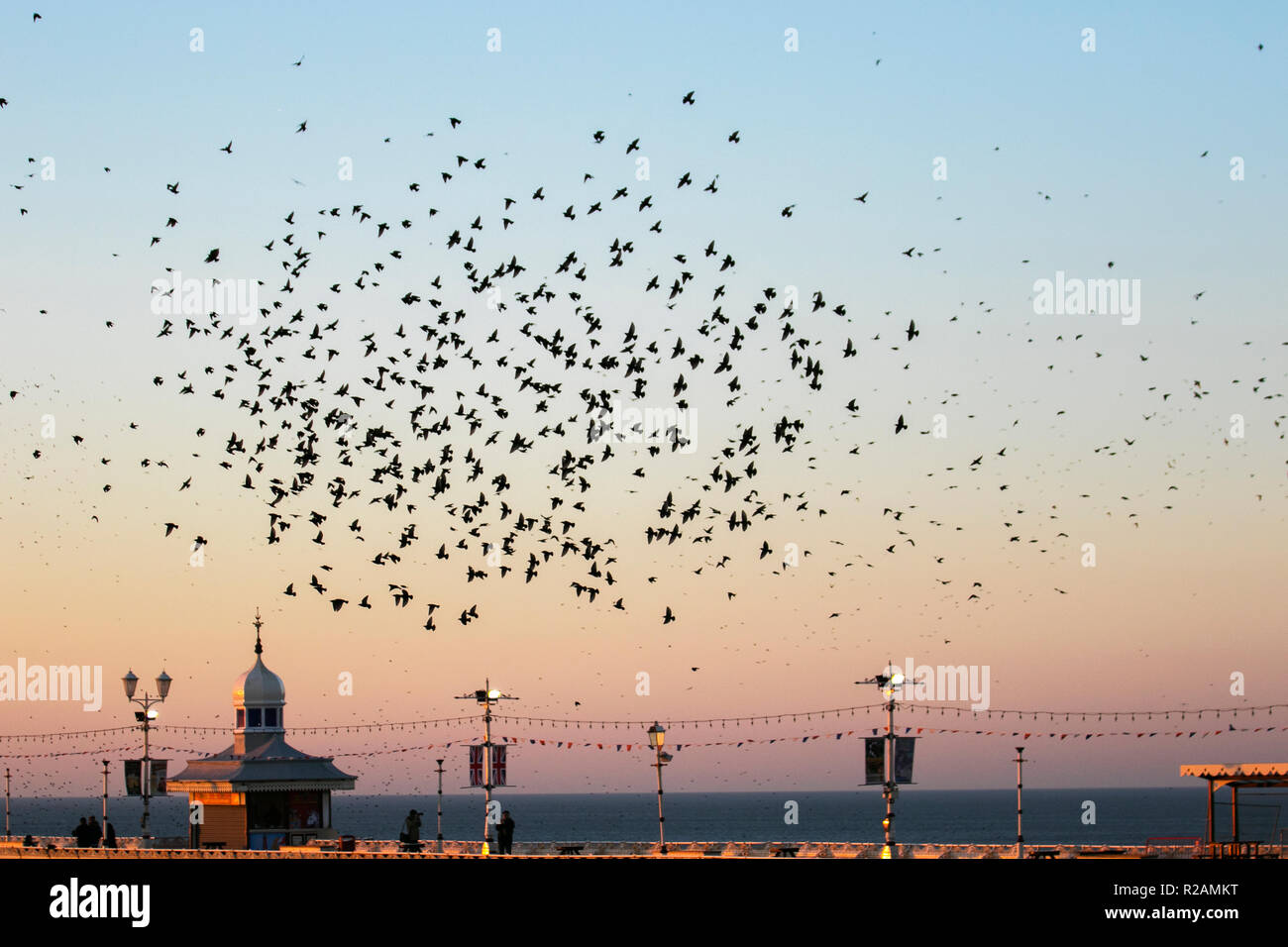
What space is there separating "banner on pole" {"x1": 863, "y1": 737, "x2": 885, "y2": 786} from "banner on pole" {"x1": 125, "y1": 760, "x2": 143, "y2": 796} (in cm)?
3056

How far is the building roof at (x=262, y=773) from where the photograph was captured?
2790 inches

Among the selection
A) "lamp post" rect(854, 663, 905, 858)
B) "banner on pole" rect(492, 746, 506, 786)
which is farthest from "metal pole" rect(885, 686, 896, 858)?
"banner on pole" rect(492, 746, 506, 786)

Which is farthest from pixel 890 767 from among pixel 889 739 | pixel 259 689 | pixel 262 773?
pixel 259 689

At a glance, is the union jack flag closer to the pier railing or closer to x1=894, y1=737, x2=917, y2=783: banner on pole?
the pier railing

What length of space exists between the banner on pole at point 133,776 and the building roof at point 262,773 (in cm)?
214

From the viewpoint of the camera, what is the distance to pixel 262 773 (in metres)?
71.2

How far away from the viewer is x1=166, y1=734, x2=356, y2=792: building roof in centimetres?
7088

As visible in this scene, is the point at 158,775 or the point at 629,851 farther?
the point at 158,775

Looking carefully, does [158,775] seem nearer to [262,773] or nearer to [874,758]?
[262,773]

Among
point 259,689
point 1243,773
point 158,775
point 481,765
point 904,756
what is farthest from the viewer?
point 259,689

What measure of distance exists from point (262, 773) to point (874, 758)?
27.6 metres
